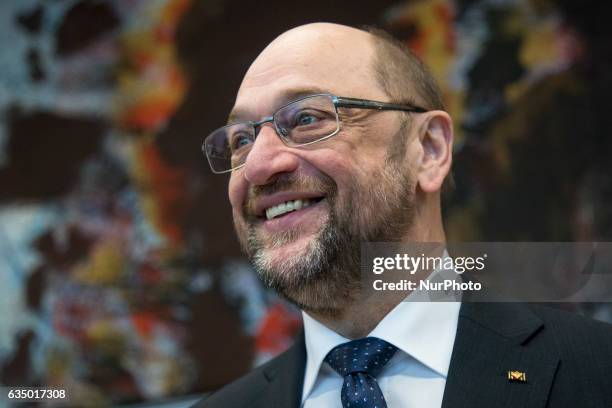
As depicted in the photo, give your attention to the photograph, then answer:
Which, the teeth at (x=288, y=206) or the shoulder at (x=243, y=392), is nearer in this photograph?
the teeth at (x=288, y=206)

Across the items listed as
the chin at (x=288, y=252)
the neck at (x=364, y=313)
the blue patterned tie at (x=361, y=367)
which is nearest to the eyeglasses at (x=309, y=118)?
the chin at (x=288, y=252)

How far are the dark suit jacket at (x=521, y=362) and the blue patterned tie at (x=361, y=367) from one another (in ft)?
0.51

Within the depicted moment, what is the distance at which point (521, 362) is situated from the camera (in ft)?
5.34

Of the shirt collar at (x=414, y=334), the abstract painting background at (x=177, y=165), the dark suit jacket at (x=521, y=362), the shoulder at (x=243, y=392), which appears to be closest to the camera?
the dark suit jacket at (x=521, y=362)

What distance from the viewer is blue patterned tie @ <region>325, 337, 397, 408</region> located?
163cm

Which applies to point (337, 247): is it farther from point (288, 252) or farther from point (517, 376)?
point (517, 376)

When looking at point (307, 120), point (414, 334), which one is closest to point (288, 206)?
point (307, 120)

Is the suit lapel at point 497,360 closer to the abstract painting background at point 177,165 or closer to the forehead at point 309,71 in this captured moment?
the forehead at point 309,71

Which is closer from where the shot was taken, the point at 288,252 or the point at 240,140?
the point at 288,252

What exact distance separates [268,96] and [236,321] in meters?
1.58

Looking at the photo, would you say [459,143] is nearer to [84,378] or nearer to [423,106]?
[423,106]

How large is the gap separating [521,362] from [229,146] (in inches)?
37.7

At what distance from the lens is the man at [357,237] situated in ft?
5.40

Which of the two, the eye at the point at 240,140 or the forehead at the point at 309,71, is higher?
the forehead at the point at 309,71
